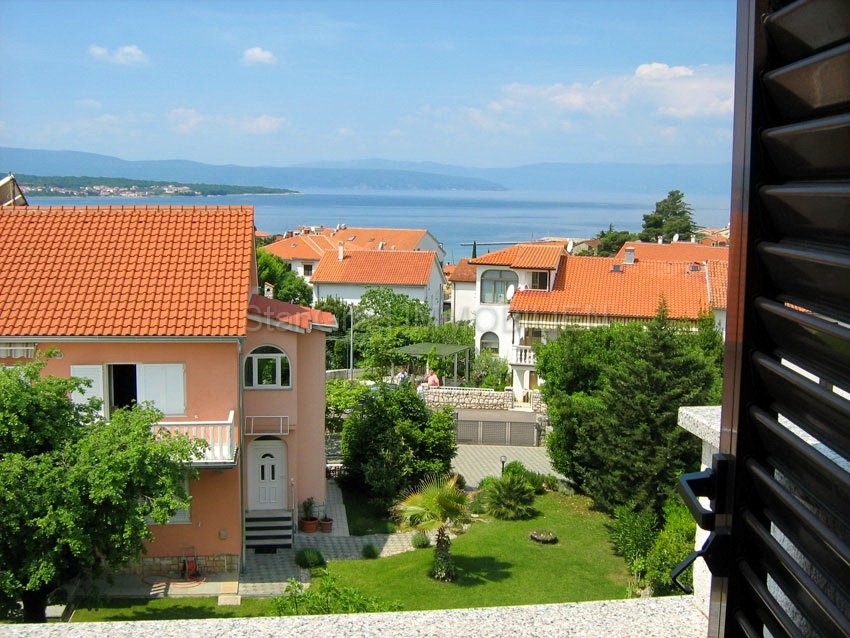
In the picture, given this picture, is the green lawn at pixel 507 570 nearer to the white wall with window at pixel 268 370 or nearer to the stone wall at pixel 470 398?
the white wall with window at pixel 268 370

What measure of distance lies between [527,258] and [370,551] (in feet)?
64.7

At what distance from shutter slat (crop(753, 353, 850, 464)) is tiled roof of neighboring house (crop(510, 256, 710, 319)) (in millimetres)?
29674

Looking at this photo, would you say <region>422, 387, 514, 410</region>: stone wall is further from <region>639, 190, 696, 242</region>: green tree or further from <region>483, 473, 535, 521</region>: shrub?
<region>639, 190, 696, 242</region>: green tree

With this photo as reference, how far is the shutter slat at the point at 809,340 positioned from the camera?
0.90 metres

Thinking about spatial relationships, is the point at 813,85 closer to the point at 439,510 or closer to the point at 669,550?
the point at 669,550

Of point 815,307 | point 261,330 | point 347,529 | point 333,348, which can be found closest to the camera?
point 815,307

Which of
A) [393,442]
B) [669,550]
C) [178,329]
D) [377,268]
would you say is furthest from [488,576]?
[377,268]

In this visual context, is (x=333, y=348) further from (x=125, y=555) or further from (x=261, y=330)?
(x=125, y=555)

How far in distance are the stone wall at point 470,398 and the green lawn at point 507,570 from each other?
1061cm

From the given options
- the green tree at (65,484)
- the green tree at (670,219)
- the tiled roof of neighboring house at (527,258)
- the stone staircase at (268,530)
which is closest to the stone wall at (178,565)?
the stone staircase at (268,530)

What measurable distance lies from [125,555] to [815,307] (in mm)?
10072

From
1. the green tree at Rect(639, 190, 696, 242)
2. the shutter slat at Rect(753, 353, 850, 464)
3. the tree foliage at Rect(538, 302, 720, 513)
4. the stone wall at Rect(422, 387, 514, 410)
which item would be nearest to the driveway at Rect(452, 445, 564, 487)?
the tree foliage at Rect(538, 302, 720, 513)

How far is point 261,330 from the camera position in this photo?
609 inches

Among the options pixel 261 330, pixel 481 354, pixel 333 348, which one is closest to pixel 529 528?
pixel 261 330
